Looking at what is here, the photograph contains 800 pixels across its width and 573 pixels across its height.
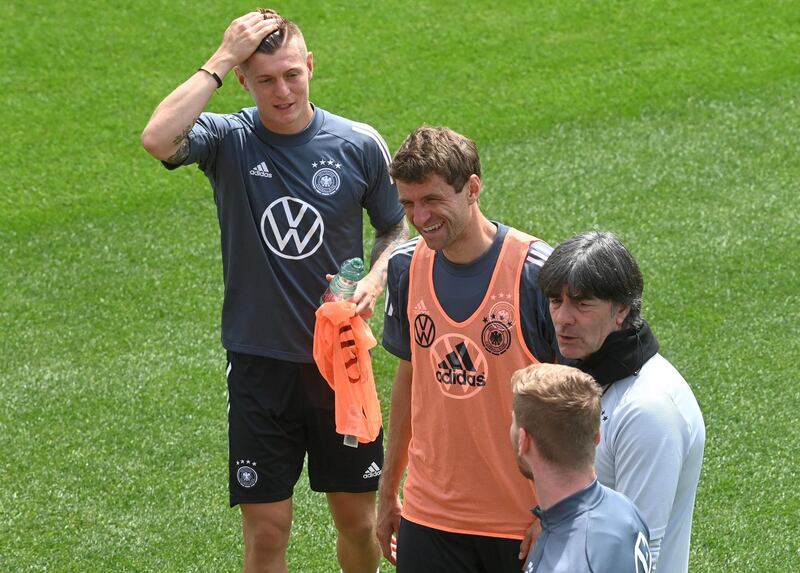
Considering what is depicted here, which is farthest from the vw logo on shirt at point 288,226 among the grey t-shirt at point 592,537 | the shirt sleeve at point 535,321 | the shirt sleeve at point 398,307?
the grey t-shirt at point 592,537

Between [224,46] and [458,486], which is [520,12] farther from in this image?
[458,486]

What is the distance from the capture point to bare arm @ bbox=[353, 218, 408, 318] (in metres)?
4.73

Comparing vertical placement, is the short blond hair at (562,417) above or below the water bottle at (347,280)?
above

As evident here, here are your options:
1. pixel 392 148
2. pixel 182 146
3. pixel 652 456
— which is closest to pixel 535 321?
pixel 652 456

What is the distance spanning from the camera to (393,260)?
4.29 meters

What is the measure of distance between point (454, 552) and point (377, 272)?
4.05 ft

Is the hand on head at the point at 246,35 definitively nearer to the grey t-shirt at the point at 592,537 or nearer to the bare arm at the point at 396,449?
the bare arm at the point at 396,449

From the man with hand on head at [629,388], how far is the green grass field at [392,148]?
2403 mm

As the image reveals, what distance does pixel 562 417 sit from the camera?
300cm

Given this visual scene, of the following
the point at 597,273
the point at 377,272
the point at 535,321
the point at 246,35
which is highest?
the point at 246,35

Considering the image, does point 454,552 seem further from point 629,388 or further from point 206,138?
point 206,138

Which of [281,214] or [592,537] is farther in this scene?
[281,214]

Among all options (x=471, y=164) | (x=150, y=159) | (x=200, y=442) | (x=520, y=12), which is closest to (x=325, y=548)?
(x=200, y=442)

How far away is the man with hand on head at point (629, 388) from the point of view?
3.29 metres
